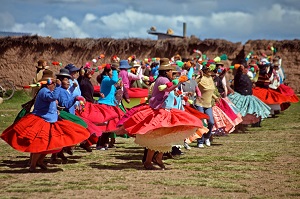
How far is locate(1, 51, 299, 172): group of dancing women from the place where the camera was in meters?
13.1

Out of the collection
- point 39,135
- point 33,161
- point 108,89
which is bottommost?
point 33,161

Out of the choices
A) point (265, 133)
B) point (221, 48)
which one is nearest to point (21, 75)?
point (221, 48)

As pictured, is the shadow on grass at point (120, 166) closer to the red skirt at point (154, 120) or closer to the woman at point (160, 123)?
the woman at point (160, 123)

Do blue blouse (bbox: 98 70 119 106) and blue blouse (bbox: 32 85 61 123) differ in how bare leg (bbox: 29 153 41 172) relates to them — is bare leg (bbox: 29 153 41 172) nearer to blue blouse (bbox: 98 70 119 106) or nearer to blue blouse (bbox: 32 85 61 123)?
blue blouse (bbox: 32 85 61 123)

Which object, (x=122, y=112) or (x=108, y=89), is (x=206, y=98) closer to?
(x=122, y=112)

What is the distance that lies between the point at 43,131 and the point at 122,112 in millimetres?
4340

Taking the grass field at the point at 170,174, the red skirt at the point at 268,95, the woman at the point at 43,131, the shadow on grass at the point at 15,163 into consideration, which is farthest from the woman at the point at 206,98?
the red skirt at the point at 268,95

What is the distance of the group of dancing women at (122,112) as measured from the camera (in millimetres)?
13086

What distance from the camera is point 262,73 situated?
25.4 m

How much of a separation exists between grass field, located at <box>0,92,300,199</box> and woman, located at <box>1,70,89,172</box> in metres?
0.44

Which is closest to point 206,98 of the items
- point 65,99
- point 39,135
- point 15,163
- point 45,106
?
point 65,99

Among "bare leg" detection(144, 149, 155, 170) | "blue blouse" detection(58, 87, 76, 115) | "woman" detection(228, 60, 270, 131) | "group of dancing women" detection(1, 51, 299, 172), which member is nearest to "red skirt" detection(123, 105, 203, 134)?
"group of dancing women" detection(1, 51, 299, 172)

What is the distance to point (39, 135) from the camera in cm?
1288

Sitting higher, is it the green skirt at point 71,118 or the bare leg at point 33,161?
the green skirt at point 71,118
